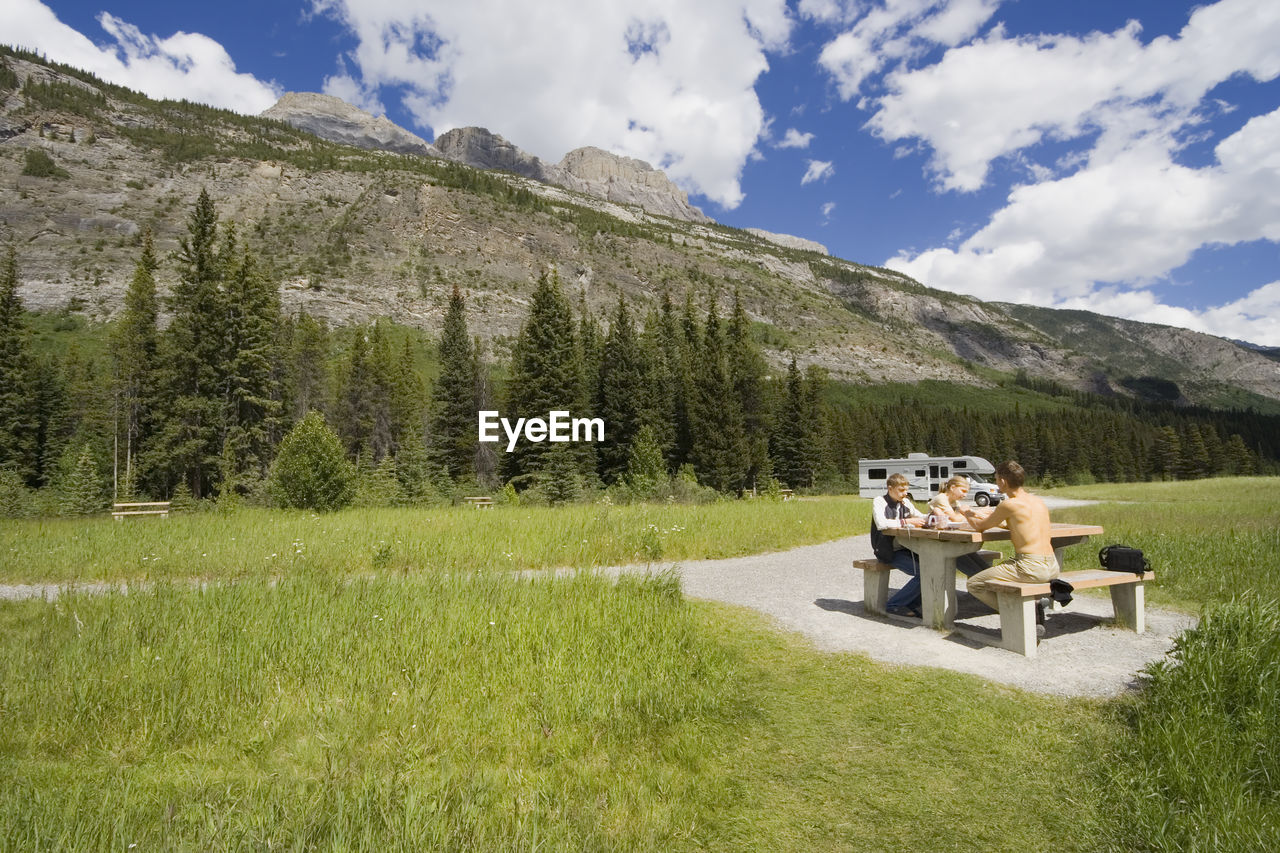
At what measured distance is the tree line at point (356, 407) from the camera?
93.8 feet

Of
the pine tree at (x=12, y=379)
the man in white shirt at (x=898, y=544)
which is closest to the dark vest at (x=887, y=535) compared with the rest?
the man in white shirt at (x=898, y=544)

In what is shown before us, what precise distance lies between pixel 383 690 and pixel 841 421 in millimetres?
67500

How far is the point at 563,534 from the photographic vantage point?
11688 mm

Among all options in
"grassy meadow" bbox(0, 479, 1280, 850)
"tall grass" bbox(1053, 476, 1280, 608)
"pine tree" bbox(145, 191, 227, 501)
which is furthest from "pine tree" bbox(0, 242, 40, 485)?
"tall grass" bbox(1053, 476, 1280, 608)

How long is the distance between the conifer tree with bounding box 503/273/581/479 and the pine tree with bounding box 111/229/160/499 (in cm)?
1919

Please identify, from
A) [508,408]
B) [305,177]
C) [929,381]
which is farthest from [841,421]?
[305,177]

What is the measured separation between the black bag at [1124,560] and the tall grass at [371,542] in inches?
265

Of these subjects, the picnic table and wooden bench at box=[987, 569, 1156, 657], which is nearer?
wooden bench at box=[987, 569, 1156, 657]

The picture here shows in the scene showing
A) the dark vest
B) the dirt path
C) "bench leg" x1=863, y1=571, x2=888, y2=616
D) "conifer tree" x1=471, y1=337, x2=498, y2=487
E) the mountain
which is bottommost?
the dirt path

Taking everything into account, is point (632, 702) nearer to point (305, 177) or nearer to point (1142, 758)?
point (1142, 758)

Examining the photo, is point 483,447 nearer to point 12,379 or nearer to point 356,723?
A: point 12,379

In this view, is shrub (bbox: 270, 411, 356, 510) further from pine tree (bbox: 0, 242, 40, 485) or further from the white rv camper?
the white rv camper

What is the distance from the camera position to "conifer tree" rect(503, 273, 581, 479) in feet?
108

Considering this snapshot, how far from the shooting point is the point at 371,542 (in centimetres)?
1093
